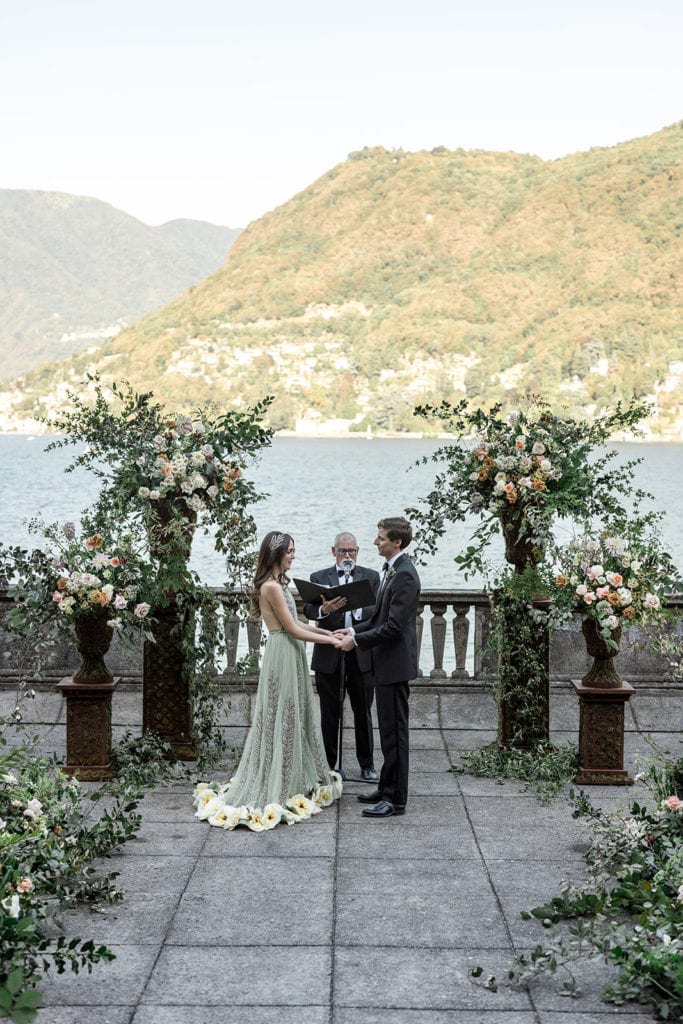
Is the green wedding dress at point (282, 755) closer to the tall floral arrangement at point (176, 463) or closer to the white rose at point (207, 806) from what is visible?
the white rose at point (207, 806)

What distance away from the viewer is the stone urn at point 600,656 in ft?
27.5

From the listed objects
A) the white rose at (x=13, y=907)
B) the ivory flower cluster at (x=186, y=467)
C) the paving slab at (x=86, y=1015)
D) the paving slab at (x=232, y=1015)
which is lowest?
the paving slab at (x=86, y=1015)

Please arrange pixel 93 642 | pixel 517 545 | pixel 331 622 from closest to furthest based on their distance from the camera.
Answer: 1. pixel 93 642
2. pixel 331 622
3. pixel 517 545

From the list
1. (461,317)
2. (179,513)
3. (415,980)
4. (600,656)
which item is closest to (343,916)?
(415,980)

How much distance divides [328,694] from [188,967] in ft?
11.7

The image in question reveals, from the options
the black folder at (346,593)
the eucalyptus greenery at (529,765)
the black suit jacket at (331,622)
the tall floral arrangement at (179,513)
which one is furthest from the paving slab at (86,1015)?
the tall floral arrangement at (179,513)

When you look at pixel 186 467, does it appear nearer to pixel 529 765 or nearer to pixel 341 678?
pixel 341 678

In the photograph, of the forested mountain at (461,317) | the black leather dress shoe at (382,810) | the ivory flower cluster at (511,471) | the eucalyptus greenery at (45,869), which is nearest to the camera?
the eucalyptus greenery at (45,869)

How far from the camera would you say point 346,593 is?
806cm

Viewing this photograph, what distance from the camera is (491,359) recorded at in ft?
501

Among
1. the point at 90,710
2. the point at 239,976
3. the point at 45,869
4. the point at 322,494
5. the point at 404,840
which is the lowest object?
the point at 322,494

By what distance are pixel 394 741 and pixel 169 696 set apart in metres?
2.09

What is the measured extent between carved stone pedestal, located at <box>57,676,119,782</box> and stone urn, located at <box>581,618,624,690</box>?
3.19 meters

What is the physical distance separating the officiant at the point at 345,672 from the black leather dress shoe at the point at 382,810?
77 cm
